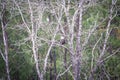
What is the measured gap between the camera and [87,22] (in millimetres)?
11539

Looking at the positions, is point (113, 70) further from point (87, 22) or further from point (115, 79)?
point (87, 22)

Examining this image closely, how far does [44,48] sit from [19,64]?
1.88m

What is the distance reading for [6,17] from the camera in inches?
488

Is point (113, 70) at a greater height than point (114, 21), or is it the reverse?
point (114, 21)

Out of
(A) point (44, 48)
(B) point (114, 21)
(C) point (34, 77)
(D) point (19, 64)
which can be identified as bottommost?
(C) point (34, 77)

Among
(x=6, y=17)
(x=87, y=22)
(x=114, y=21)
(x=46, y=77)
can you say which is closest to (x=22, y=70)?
(x=46, y=77)

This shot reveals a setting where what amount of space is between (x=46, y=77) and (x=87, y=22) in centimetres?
422

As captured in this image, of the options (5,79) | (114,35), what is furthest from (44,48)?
(114,35)

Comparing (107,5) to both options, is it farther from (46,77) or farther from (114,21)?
(46,77)

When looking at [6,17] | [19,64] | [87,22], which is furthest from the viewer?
[19,64]

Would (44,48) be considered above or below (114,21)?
below

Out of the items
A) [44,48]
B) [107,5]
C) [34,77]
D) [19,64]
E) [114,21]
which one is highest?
[107,5]

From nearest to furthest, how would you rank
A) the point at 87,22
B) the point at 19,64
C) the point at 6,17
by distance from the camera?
the point at 87,22 < the point at 6,17 < the point at 19,64

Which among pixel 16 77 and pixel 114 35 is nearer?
pixel 114 35
